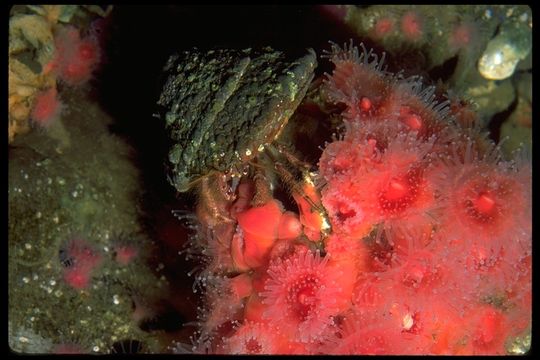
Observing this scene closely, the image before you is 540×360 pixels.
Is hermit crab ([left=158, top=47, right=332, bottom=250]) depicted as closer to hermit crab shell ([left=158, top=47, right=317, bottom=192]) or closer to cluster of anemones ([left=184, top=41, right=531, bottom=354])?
hermit crab shell ([left=158, top=47, right=317, bottom=192])

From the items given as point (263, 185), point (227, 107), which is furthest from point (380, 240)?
point (227, 107)

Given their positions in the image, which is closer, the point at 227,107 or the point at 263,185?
the point at 227,107

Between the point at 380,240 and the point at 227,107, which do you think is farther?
the point at 380,240

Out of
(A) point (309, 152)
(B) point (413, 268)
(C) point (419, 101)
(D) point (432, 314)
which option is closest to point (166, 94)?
(A) point (309, 152)

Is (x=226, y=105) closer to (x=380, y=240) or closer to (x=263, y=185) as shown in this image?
(x=263, y=185)

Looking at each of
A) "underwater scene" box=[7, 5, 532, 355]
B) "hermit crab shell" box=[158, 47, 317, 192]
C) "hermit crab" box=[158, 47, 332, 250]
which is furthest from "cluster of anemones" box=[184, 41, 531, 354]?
"hermit crab shell" box=[158, 47, 317, 192]

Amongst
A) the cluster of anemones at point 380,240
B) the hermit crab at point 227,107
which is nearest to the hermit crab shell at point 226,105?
the hermit crab at point 227,107

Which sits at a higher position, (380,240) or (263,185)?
(263,185)

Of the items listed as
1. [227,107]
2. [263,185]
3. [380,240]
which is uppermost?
[227,107]

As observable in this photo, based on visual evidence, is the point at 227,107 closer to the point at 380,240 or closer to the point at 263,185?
the point at 263,185
